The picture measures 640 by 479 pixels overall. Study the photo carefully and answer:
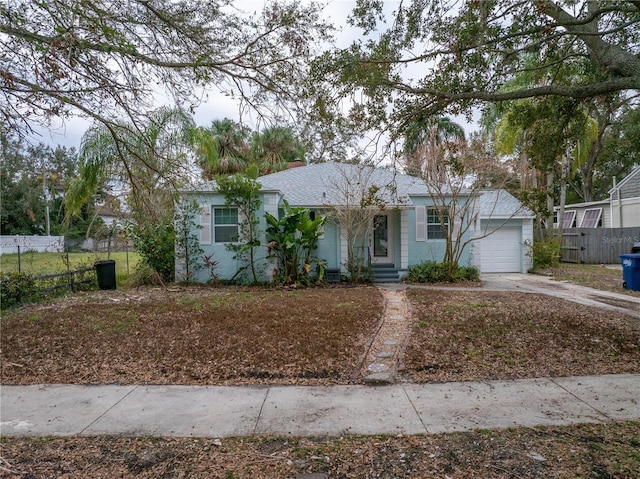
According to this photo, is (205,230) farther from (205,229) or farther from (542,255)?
(542,255)

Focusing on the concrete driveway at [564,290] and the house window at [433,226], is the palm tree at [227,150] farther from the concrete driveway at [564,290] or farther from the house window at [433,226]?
the concrete driveway at [564,290]

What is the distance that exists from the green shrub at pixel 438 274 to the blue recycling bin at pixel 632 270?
3.99 metres

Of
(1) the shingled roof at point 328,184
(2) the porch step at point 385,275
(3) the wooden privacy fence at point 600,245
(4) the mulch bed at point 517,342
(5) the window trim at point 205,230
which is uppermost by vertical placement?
(1) the shingled roof at point 328,184

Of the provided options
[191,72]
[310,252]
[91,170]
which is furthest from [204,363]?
[91,170]

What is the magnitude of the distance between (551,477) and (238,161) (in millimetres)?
18434

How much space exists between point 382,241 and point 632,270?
7314mm

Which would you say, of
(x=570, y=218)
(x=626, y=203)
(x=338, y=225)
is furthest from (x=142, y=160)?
(x=570, y=218)

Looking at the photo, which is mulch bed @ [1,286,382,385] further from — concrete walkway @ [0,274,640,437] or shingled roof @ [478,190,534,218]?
shingled roof @ [478,190,534,218]

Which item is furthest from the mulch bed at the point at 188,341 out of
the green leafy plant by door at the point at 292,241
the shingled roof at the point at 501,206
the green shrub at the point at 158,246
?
the shingled roof at the point at 501,206

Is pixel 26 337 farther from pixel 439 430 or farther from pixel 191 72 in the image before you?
pixel 439 430

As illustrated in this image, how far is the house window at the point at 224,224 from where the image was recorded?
12836mm

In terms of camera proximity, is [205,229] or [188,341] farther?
[205,229]

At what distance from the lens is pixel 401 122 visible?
252 inches

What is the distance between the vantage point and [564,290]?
435 inches
